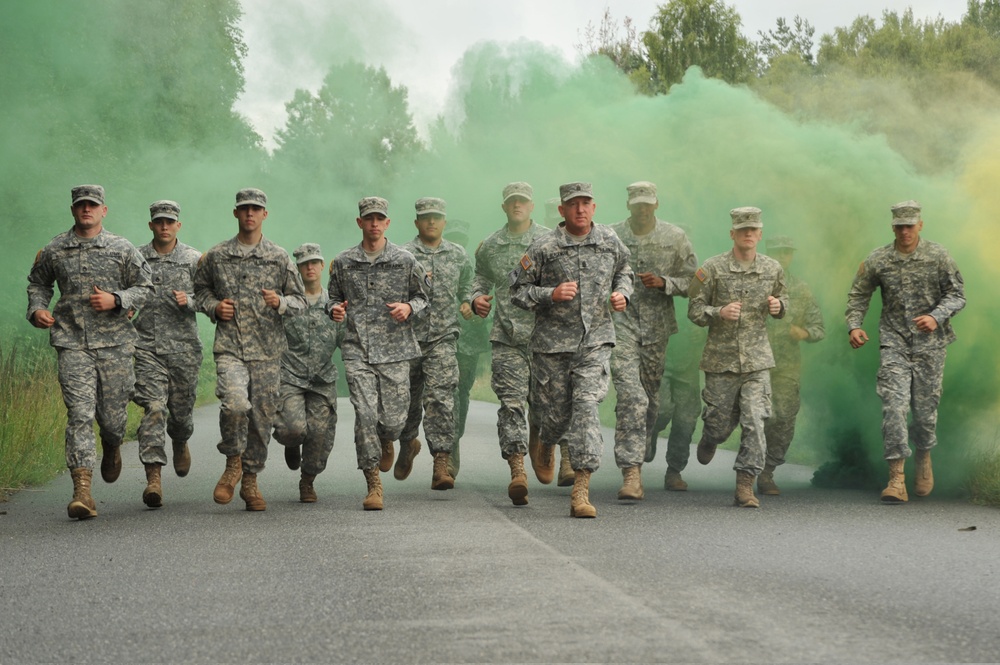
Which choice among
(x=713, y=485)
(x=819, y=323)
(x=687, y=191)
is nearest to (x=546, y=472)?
(x=713, y=485)

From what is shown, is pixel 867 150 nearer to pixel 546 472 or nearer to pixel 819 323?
pixel 819 323

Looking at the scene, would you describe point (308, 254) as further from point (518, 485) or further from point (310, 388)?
point (518, 485)

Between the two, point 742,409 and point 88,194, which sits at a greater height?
point 88,194

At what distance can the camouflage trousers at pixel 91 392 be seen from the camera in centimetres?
844

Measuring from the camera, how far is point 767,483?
988 centimetres

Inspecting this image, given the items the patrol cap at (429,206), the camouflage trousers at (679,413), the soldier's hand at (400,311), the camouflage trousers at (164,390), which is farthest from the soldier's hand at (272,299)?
the camouflage trousers at (679,413)

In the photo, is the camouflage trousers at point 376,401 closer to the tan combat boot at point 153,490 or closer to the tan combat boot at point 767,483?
the tan combat boot at point 153,490

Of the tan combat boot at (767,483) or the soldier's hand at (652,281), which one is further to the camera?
the tan combat boot at (767,483)

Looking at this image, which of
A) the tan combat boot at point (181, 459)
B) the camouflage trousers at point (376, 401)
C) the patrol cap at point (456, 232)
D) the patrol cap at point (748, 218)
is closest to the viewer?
the camouflage trousers at point (376, 401)

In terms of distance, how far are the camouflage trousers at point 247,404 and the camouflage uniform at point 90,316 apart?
2.04 ft

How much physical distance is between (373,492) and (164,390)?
1965 mm

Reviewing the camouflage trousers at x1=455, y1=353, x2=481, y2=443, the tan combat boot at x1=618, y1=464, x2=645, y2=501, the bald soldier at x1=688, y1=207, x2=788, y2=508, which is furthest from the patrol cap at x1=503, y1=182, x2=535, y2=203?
the tan combat boot at x1=618, y1=464, x2=645, y2=501

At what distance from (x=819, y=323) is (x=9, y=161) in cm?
1339

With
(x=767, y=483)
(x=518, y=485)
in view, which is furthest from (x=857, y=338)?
(x=518, y=485)
